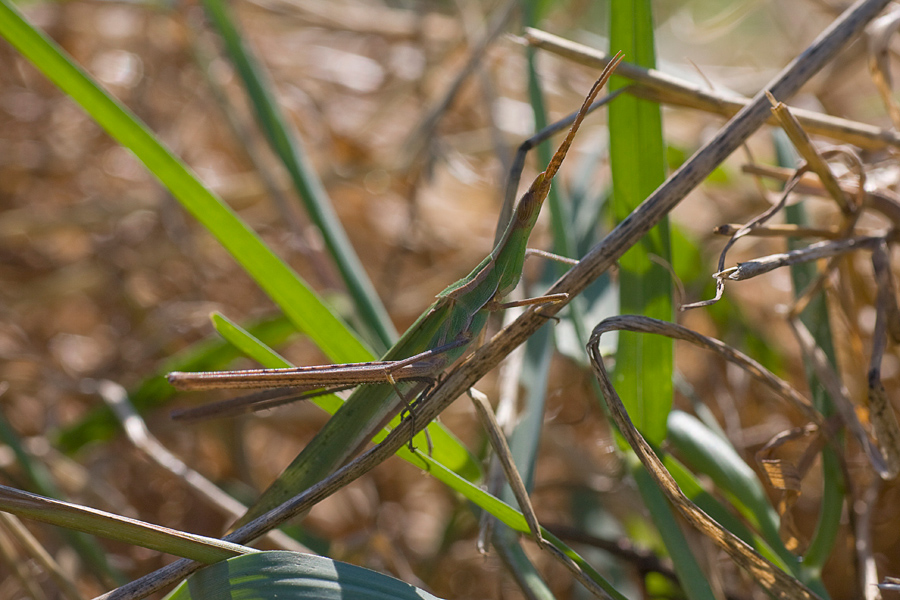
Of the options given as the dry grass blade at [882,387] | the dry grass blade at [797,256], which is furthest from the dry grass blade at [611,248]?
the dry grass blade at [882,387]

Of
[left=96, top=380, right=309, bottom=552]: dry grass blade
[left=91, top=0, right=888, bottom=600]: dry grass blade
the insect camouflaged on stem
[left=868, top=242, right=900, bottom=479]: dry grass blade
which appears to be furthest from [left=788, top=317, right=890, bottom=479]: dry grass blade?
[left=96, top=380, right=309, bottom=552]: dry grass blade

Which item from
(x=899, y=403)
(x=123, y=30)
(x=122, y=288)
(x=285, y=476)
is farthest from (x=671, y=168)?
(x=123, y=30)

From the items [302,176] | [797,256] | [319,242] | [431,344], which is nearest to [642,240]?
[797,256]

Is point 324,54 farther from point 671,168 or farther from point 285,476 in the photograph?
point 285,476

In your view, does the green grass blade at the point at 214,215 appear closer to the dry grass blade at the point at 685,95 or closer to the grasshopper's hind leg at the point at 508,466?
the grasshopper's hind leg at the point at 508,466

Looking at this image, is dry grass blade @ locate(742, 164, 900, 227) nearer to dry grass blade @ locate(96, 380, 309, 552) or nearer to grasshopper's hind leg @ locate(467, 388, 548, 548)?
grasshopper's hind leg @ locate(467, 388, 548, 548)

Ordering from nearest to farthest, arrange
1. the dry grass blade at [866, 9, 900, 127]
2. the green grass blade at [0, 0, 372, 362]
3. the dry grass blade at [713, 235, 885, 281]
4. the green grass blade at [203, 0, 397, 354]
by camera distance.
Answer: the dry grass blade at [713, 235, 885, 281], the green grass blade at [0, 0, 372, 362], the dry grass blade at [866, 9, 900, 127], the green grass blade at [203, 0, 397, 354]
